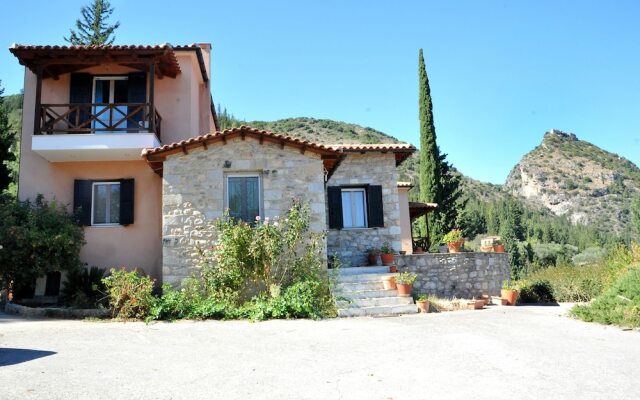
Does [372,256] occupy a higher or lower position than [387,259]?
higher

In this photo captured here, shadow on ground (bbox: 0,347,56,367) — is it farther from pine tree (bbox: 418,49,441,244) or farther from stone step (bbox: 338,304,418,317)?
pine tree (bbox: 418,49,441,244)

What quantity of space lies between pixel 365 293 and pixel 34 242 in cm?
779

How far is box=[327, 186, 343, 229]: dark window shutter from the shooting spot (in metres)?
14.2

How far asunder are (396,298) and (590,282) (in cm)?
664

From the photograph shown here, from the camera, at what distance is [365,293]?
10469 millimetres

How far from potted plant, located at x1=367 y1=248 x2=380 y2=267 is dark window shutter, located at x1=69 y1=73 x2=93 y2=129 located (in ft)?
30.2

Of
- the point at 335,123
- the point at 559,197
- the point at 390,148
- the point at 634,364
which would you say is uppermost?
the point at 335,123

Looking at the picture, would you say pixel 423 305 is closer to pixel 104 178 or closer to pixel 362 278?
pixel 362 278

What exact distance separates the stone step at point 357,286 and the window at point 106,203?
22.0 ft

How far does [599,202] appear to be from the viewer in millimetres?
66500

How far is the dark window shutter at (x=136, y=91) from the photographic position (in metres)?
13.3

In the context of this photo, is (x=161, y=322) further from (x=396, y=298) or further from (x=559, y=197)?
(x=559, y=197)

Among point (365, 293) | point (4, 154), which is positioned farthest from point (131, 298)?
point (4, 154)

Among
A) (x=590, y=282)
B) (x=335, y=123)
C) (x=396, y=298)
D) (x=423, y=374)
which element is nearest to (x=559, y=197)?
(x=335, y=123)
